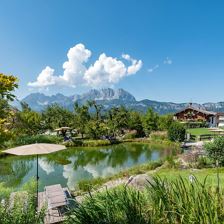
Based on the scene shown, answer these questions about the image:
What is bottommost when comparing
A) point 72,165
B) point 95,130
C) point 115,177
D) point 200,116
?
point 72,165

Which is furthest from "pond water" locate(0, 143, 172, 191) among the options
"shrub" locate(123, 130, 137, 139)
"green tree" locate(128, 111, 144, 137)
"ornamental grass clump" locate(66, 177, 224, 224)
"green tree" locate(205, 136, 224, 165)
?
Answer: "green tree" locate(128, 111, 144, 137)

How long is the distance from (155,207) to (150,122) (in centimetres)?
3085

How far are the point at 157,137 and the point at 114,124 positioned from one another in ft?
22.5

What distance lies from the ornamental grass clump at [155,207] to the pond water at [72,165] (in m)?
8.98

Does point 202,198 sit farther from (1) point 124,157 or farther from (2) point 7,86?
(1) point 124,157

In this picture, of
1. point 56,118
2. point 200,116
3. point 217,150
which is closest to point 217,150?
point 217,150

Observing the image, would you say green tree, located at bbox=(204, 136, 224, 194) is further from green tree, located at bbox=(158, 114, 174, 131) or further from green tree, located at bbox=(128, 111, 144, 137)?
green tree, located at bbox=(128, 111, 144, 137)

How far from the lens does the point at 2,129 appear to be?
13.0 ft

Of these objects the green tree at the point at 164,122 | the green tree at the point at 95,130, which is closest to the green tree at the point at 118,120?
the green tree at the point at 95,130

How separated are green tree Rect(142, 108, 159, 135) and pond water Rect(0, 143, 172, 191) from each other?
899 centimetres

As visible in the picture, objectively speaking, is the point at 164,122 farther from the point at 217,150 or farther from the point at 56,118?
the point at 217,150

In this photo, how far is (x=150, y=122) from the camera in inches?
1350

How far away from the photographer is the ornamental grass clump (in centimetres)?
348

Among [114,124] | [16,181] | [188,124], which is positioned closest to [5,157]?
[16,181]
